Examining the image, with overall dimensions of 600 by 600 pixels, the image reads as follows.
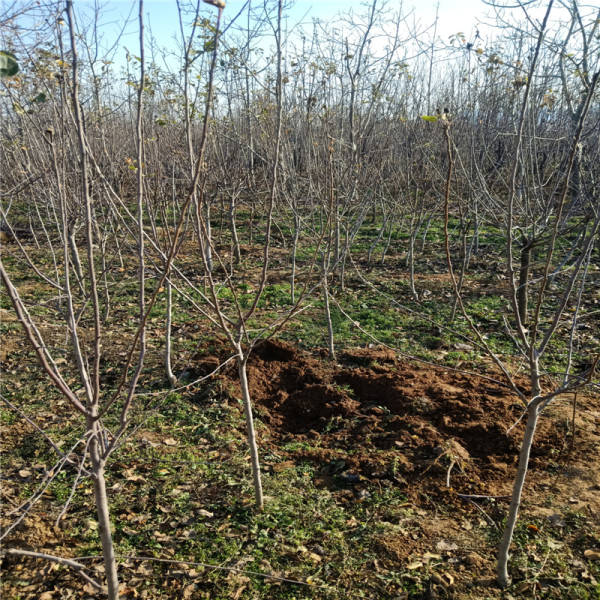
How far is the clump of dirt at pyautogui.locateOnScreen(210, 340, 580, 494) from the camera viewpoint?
3383mm

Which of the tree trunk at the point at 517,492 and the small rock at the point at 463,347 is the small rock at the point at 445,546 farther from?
the small rock at the point at 463,347

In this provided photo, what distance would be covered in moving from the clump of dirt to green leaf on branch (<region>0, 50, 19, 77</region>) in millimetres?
2940

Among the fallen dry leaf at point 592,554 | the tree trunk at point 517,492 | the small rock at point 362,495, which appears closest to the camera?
the tree trunk at point 517,492

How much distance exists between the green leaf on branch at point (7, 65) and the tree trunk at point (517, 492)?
219 cm

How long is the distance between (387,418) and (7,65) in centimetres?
350

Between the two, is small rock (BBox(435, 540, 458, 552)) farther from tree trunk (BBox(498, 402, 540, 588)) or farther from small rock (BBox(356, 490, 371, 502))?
small rock (BBox(356, 490, 371, 502))

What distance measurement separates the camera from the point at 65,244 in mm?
2010

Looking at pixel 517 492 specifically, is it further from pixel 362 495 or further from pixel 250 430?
pixel 250 430

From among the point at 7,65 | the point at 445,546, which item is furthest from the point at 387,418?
the point at 7,65

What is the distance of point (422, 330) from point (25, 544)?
176 inches

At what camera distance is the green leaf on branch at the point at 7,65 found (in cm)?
117

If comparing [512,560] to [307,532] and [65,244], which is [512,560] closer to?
[307,532]

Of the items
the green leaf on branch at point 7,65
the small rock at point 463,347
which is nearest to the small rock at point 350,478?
the small rock at point 463,347

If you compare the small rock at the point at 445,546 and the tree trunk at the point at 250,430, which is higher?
the tree trunk at the point at 250,430
